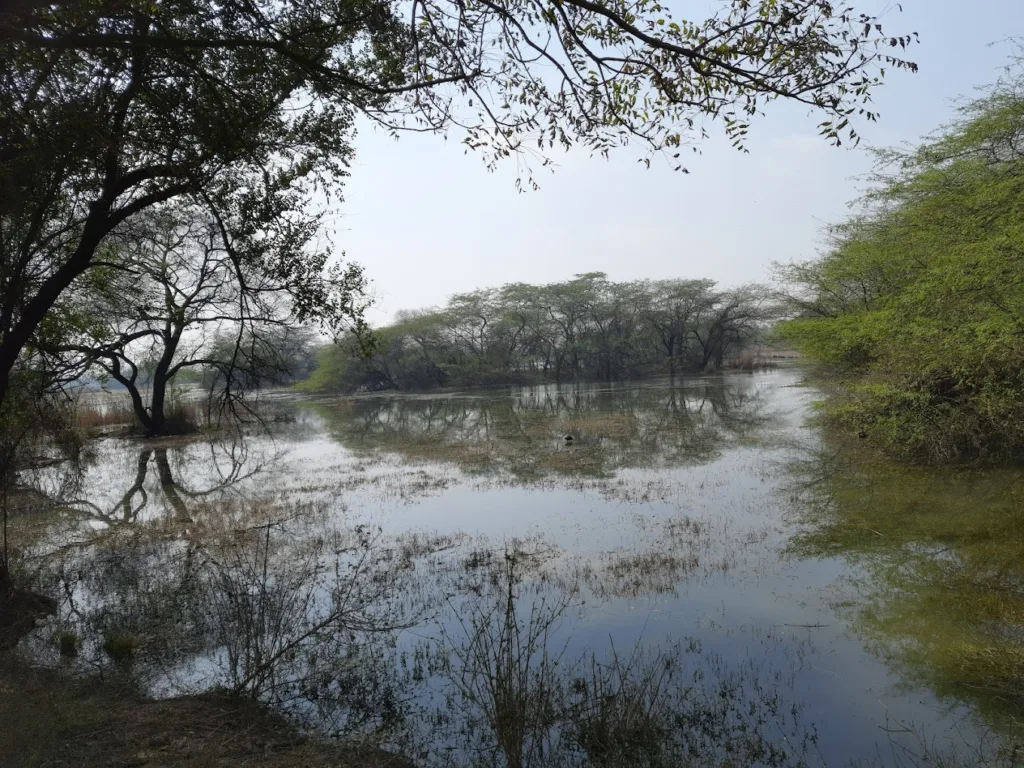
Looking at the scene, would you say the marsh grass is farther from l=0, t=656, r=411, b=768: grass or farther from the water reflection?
the water reflection

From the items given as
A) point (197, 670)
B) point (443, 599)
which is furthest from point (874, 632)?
point (197, 670)

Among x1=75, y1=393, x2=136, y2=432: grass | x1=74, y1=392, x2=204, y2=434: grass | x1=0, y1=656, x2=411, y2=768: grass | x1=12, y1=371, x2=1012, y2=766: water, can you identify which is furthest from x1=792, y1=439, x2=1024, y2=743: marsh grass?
x1=75, y1=393, x2=136, y2=432: grass

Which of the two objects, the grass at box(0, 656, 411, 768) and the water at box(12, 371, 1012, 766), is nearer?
the grass at box(0, 656, 411, 768)

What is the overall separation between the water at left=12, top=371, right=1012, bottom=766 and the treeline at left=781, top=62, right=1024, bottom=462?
211cm

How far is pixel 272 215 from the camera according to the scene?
584 centimetres

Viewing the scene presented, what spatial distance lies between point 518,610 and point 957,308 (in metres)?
8.42

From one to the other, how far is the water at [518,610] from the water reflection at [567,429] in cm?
71

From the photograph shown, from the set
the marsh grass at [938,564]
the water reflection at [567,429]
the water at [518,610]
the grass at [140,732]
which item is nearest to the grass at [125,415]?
the water reflection at [567,429]

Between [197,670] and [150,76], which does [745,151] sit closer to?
[150,76]

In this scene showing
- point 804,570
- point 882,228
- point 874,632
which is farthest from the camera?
point 882,228

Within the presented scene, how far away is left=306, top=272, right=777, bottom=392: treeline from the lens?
50.4 meters

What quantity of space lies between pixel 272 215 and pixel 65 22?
88.1 inches

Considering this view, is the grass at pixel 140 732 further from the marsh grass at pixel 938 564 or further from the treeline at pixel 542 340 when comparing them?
the treeline at pixel 542 340

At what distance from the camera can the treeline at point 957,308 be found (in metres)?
9.52
